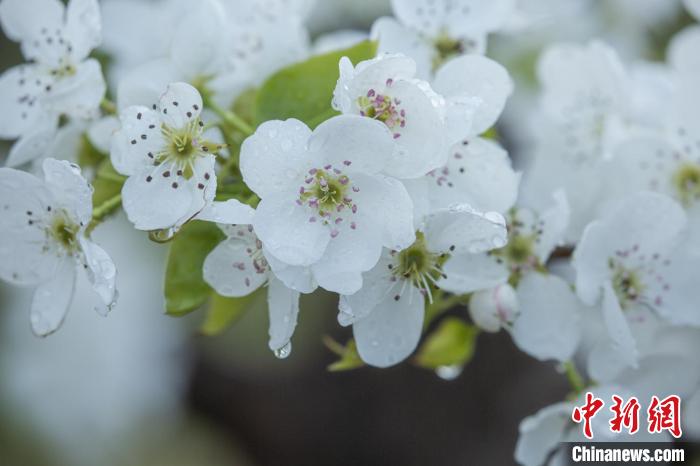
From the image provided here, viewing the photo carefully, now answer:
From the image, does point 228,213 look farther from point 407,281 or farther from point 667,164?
point 667,164

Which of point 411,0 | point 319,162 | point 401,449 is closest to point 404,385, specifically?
point 401,449

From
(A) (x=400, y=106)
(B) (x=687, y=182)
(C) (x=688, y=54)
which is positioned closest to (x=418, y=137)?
(A) (x=400, y=106)

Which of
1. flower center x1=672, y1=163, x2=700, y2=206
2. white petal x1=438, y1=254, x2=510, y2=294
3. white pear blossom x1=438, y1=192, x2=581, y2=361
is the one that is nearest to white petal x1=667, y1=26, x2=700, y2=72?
flower center x1=672, y1=163, x2=700, y2=206

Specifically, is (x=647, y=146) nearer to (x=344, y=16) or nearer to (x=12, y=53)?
(x=344, y=16)

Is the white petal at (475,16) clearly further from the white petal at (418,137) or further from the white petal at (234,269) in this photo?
the white petal at (234,269)

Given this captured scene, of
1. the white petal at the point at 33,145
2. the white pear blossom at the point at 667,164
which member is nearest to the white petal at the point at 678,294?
the white pear blossom at the point at 667,164

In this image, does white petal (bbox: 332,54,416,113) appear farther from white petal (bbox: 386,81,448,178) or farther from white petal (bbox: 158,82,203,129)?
white petal (bbox: 158,82,203,129)
